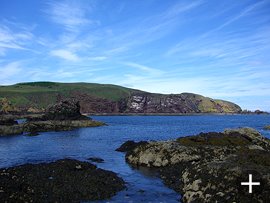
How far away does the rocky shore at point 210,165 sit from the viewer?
2590cm

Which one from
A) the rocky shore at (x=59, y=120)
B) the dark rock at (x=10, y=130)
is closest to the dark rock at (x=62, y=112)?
the rocky shore at (x=59, y=120)

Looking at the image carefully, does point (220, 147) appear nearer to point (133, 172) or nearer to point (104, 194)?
point (133, 172)

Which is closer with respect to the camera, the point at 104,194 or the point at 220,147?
the point at 104,194

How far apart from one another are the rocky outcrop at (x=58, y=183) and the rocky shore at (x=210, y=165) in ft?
23.4

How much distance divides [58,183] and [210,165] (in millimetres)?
15370

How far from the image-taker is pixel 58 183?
107ft

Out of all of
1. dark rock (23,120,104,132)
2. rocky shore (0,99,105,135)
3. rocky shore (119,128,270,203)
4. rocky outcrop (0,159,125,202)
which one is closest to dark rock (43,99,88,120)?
rocky shore (0,99,105,135)

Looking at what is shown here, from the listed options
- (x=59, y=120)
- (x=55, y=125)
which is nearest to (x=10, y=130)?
(x=55, y=125)

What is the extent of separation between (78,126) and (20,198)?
11437 centimetres

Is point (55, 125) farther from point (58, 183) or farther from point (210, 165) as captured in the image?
point (210, 165)

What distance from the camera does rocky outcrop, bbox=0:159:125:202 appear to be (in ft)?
91.2

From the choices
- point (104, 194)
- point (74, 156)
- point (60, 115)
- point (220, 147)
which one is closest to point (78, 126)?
point (60, 115)

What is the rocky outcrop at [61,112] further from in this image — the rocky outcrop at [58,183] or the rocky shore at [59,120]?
the rocky outcrop at [58,183]

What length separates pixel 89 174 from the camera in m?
37.2
